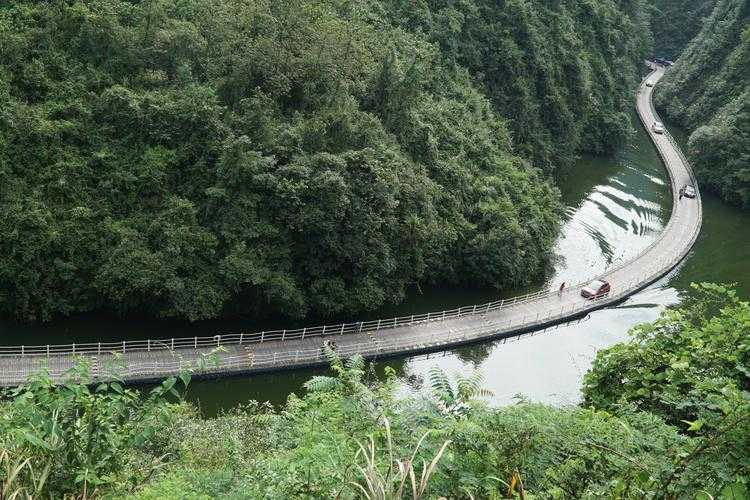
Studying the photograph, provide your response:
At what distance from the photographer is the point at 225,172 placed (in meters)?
23.4

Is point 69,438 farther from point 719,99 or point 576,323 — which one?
point 719,99

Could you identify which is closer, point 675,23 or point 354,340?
point 354,340

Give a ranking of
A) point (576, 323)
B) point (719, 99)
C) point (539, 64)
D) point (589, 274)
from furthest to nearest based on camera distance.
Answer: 1. point (719, 99)
2. point (539, 64)
3. point (589, 274)
4. point (576, 323)

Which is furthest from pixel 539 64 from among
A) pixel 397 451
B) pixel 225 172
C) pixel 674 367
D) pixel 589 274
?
pixel 397 451

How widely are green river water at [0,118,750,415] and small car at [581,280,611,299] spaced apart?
2.94ft

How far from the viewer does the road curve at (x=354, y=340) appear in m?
20.7

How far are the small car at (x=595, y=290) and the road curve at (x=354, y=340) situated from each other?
310 millimetres

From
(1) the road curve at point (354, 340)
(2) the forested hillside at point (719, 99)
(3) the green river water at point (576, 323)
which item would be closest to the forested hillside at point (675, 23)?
(2) the forested hillside at point (719, 99)

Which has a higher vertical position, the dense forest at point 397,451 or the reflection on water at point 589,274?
the dense forest at point 397,451

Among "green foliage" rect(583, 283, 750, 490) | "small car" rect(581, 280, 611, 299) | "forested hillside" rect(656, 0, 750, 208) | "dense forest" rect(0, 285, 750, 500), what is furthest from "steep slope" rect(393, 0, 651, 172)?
"dense forest" rect(0, 285, 750, 500)

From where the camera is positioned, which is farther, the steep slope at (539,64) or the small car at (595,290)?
the steep slope at (539,64)

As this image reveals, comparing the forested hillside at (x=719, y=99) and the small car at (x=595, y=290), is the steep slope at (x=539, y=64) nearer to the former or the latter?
the forested hillside at (x=719, y=99)

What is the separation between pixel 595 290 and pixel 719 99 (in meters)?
36.5

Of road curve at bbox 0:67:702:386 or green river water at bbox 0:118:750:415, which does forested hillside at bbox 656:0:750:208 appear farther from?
road curve at bbox 0:67:702:386
